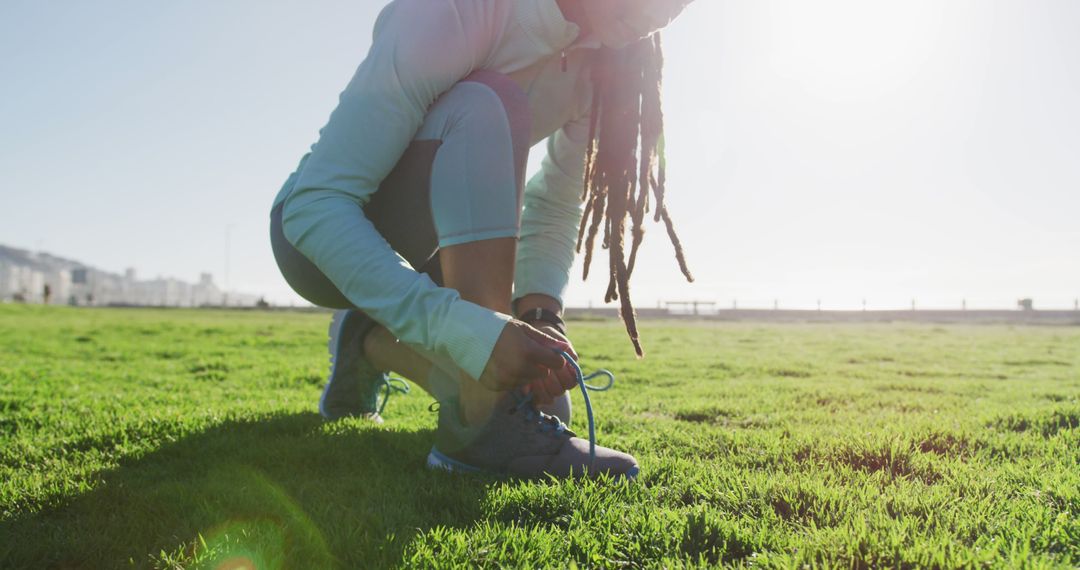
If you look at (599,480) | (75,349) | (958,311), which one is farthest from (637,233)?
(958,311)

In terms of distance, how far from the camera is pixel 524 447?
2.13 meters

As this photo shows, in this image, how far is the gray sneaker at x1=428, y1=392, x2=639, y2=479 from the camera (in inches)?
82.9

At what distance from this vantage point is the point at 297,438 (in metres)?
2.79

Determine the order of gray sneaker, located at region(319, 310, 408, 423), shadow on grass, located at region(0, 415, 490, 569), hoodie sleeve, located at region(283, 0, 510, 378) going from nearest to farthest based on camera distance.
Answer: shadow on grass, located at region(0, 415, 490, 569) < hoodie sleeve, located at region(283, 0, 510, 378) < gray sneaker, located at region(319, 310, 408, 423)

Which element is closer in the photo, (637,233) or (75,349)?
(637,233)

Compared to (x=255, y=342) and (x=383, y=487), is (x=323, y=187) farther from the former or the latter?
(x=255, y=342)

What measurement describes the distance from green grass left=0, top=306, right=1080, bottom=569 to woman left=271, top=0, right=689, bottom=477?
0.92ft

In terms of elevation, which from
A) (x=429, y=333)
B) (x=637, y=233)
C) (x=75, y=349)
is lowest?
(x=75, y=349)

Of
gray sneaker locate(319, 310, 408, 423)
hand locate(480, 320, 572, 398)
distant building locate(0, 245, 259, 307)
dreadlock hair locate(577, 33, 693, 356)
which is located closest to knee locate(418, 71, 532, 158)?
dreadlock hair locate(577, 33, 693, 356)

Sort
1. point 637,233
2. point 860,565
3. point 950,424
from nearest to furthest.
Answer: point 860,565 → point 637,233 → point 950,424

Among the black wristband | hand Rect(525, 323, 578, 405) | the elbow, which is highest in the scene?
the elbow

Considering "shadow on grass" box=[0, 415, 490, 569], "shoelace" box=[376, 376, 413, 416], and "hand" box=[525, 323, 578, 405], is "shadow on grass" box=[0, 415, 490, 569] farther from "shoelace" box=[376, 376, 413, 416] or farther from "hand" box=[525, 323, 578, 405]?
"shoelace" box=[376, 376, 413, 416]

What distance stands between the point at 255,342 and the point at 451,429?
824cm

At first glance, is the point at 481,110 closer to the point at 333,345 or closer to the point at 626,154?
A: the point at 626,154
